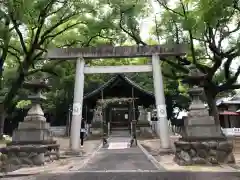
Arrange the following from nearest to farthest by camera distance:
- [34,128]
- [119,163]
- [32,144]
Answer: [119,163]
[32,144]
[34,128]

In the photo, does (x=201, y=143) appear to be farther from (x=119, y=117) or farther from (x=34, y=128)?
(x=119, y=117)

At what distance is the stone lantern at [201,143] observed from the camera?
873cm

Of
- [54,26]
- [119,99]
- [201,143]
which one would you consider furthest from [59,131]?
[201,143]

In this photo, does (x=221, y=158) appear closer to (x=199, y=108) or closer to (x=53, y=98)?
(x=199, y=108)

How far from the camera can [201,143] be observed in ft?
28.8

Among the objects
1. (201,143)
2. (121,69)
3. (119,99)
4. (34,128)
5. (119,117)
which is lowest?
(201,143)

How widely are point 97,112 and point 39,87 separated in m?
17.2

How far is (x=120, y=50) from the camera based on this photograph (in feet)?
41.5

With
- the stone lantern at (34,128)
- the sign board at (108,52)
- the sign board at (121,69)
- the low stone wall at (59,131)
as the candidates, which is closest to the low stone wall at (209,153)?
the sign board at (121,69)

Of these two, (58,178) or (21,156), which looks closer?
(58,178)

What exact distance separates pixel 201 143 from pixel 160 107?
3.47 meters

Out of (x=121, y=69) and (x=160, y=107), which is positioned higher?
(x=121, y=69)

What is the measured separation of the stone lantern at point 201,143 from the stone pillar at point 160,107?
1.99 meters

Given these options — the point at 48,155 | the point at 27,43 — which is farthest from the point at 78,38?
the point at 48,155
